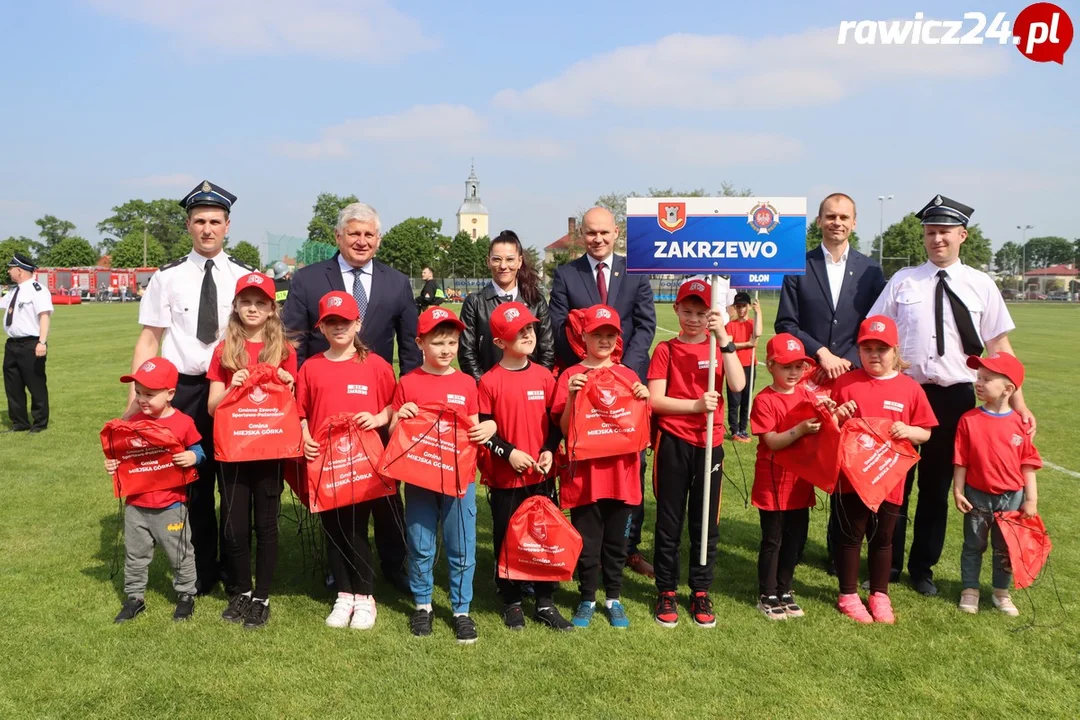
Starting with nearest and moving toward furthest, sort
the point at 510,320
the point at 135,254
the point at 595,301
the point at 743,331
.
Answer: the point at 510,320 → the point at 595,301 → the point at 743,331 → the point at 135,254

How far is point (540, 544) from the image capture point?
163 inches

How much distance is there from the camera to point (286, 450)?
13.3ft

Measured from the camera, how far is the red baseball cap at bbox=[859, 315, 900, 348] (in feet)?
14.1

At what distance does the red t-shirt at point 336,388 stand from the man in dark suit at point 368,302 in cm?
30

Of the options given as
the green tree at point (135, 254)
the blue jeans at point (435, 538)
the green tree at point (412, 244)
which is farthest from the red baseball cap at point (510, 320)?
the green tree at point (135, 254)

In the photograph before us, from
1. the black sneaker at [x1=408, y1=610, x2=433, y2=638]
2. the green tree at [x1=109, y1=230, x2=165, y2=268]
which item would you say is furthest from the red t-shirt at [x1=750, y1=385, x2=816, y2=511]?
the green tree at [x1=109, y1=230, x2=165, y2=268]

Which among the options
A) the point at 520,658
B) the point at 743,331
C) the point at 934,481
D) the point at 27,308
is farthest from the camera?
the point at 743,331

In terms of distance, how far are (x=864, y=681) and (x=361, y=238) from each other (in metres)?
3.65

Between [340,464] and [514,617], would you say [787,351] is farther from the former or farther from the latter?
[340,464]

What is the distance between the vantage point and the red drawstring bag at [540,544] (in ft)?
13.5

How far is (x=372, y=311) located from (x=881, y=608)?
3.57 meters

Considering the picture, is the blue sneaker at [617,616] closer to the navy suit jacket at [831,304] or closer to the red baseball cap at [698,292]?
the red baseball cap at [698,292]

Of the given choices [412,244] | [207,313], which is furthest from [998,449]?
[412,244]

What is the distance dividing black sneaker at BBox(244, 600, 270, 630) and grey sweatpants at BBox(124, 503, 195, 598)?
463mm
